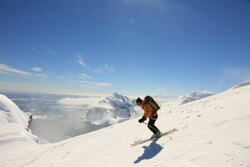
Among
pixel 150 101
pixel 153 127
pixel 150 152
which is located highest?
pixel 150 101

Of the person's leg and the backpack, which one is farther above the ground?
the backpack

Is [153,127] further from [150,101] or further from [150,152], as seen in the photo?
[150,152]

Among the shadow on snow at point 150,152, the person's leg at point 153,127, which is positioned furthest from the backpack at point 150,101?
the shadow on snow at point 150,152

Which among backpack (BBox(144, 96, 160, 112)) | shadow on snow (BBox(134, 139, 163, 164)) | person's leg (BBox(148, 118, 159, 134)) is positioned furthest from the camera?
person's leg (BBox(148, 118, 159, 134))

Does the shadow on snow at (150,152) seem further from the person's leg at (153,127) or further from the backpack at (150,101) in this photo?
the backpack at (150,101)

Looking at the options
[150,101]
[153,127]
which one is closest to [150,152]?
[153,127]

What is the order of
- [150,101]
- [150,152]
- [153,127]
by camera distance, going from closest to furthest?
[150,152] → [150,101] → [153,127]

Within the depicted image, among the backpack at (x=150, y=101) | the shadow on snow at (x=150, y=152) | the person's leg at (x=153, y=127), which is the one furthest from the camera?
the person's leg at (x=153, y=127)

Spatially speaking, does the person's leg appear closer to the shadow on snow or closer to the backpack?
the backpack

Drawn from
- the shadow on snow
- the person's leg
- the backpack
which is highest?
the backpack

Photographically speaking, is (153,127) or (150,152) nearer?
(150,152)

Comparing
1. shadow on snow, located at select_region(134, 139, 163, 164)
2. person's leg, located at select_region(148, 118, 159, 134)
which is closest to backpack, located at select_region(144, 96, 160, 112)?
person's leg, located at select_region(148, 118, 159, 134)

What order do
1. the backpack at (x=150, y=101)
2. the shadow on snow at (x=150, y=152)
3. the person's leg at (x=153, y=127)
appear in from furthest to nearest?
the person's leg at (x=153, y=127)
the backpack at (x=150, y=101)
the shadow on snow at (x=150, y=152)

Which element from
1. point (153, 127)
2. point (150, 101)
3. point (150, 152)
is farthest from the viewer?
point (153, 127)
